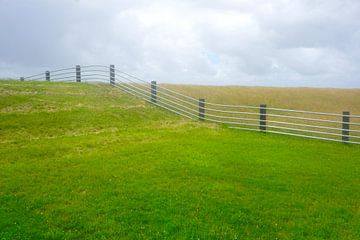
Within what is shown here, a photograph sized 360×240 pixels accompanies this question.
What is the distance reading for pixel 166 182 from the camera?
1338 cm

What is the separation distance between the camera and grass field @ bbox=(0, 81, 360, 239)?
34.1ft

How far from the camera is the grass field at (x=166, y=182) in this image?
10.4m

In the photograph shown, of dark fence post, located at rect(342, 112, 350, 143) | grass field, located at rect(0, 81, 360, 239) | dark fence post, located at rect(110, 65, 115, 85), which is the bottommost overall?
grass field, located at rect(0, 81, 360, 239)

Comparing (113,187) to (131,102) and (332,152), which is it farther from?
(131,102)

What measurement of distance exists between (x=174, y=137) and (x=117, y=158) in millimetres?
5125

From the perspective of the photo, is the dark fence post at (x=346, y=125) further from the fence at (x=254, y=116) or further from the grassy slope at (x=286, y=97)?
the grassy slope at (x=286, y=97)

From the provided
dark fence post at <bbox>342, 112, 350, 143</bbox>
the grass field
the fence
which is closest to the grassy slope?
the fence

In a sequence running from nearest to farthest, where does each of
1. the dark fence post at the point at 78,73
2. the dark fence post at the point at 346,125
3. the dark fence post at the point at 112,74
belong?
the dark fence post at the point at 346,125, the dark fence post at the point at 112,74, the dark fence post at the point at 78,73

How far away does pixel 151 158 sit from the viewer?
53.8 ft

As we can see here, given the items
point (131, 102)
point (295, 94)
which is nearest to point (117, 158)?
point (131, 102)

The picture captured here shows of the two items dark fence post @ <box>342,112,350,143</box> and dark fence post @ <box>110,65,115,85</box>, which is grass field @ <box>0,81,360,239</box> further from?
dark fence post @ <box>110,65,115,85</box>

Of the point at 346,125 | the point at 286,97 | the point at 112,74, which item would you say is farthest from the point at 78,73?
the point at 346,125

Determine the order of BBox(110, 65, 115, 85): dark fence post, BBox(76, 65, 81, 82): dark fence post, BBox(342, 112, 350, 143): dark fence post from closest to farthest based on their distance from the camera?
BBox(342, 112, 350, 143): dark fence post < BBox(110, 65, 115, 85): dark fence post < BBox(76, 65, 81, 82): dark fence post

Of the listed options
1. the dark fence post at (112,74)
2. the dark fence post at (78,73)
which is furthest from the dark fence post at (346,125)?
the dark fence post at (78,73)
